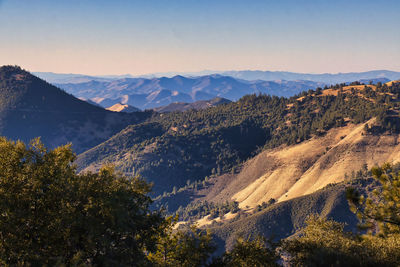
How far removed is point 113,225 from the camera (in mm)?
24250

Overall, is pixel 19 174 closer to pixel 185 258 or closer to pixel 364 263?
pixel 185 258

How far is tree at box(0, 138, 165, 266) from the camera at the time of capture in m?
21.6

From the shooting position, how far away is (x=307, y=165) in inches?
5999

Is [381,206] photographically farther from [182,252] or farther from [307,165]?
[307,165]

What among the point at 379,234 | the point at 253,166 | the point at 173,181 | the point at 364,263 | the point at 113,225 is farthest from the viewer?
the point at 173,181

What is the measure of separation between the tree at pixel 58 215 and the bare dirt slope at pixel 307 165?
116m

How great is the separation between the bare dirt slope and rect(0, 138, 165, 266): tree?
11570 centimetres

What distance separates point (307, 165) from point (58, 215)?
146 m

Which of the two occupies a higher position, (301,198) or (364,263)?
(364,263)

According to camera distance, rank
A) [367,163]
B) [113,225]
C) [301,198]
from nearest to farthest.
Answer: [113,225], [301,198], [367,163]

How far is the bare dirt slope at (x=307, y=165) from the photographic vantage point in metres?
136

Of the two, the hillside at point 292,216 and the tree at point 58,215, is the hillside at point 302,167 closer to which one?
the hillside at point 292,216

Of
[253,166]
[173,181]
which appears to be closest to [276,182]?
[253,166]

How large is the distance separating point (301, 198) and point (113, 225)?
10606 centimetres
